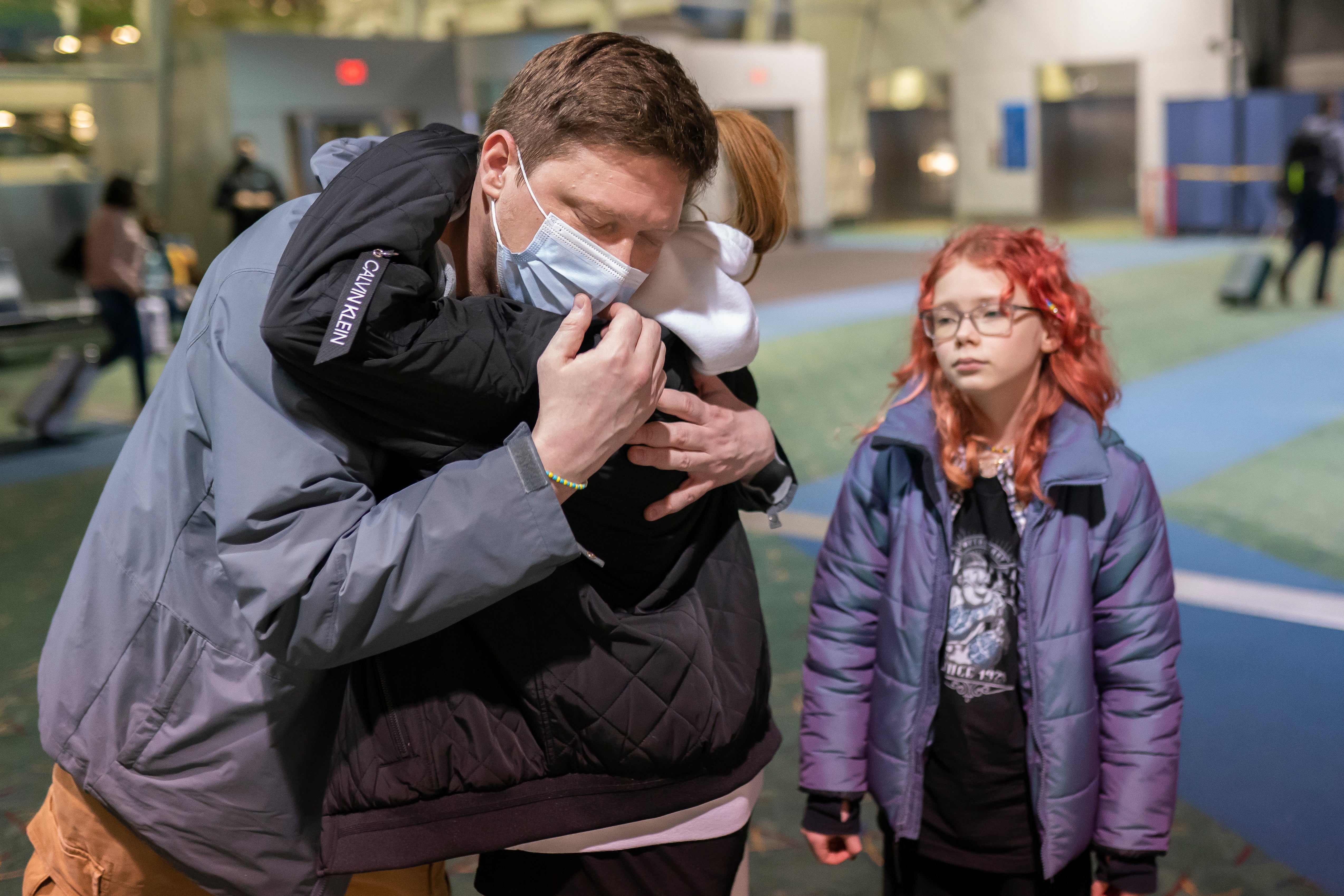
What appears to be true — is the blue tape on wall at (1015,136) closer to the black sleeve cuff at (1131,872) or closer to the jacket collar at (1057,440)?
the jacket collar at (1057,440)

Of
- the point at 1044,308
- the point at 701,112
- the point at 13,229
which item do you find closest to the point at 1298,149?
the point at 1044,308

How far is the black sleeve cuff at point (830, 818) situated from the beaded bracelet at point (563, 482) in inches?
41.0

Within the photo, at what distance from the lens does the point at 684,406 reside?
4.78ft

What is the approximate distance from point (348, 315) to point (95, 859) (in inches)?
31.5

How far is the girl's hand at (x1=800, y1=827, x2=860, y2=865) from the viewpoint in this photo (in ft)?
6.78

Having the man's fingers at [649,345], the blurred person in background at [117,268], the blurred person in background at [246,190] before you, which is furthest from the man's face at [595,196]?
the blurred person in background at [246,190]

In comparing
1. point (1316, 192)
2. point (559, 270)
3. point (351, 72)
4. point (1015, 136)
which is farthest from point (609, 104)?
point (1015, 136)

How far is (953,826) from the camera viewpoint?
2.04 m

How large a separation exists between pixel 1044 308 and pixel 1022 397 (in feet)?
0.54

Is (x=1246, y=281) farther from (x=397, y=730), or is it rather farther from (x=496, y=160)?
Result: (x=397, y=730)

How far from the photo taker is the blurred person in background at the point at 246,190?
1402 centimetres

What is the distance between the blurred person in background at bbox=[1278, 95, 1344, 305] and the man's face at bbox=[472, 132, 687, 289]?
1199 centimetres

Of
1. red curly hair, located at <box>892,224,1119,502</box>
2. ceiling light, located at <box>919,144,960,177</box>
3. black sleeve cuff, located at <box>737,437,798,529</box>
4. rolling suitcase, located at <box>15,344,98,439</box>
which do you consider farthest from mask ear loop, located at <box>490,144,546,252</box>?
ceiling light, located at <box>919,144,960,177</box>

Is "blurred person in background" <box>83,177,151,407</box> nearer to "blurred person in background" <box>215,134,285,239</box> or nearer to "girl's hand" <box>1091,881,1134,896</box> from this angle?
"blurred person in background" <box>215,134,285,239</box>
